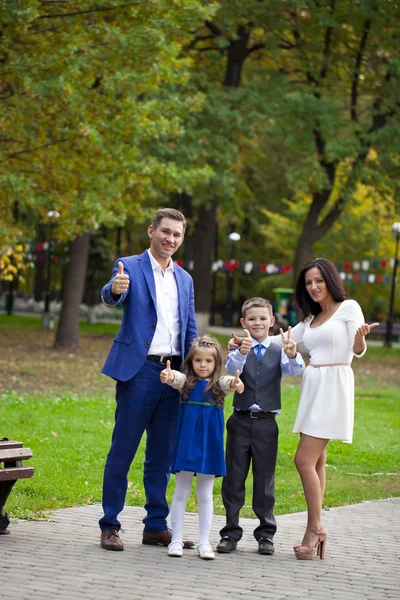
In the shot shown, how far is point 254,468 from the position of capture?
7055mm

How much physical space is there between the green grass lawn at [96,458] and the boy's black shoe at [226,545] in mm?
1426

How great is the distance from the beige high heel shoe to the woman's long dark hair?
1.49 metres

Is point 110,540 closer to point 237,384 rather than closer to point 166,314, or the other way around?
point 237,384

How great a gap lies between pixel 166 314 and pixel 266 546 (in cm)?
166

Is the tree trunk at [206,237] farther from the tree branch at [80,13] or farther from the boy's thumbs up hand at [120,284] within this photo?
the boy's thumbs up hand at [120,284]

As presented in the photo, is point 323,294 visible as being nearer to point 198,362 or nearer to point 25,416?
point 198,362

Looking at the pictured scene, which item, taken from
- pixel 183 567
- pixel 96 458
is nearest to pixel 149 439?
pixel 183 567

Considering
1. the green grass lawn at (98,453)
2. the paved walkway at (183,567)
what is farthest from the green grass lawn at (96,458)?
the paved walkway at (183,567)

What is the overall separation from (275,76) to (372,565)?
22613 millimetres

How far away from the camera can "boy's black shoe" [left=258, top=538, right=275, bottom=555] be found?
686 centimetres

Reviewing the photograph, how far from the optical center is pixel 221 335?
124 ft

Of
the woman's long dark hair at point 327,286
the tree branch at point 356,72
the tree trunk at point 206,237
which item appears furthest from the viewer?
the tree trunk at point 206,237

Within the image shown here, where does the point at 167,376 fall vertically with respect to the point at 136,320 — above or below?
below

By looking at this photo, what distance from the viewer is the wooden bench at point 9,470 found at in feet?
23.2
